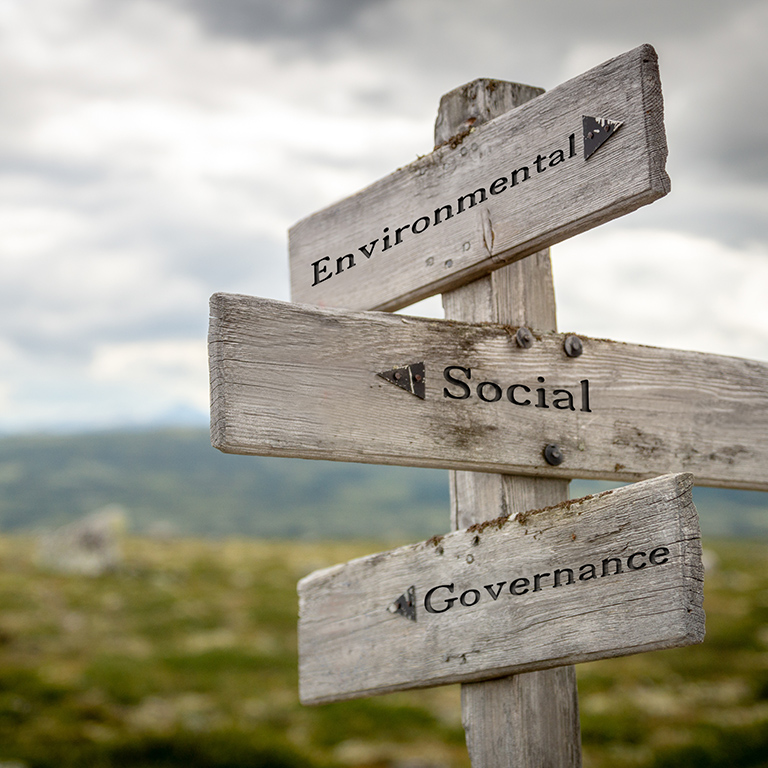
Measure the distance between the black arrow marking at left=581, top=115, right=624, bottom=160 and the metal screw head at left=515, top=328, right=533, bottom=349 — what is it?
0.56 m

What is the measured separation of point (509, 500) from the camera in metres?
2.64

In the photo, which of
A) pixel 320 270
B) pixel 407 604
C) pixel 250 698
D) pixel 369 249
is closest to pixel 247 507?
pixel 250 698

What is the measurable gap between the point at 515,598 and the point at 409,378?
2.44ft

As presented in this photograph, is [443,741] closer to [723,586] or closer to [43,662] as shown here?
[43,662]

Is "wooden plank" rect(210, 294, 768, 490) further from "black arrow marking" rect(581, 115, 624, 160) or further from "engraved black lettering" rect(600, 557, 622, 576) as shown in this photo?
"black arrow marking" rect(581, 115, 624, 160)

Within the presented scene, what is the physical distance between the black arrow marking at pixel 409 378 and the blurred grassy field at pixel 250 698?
7016 mm

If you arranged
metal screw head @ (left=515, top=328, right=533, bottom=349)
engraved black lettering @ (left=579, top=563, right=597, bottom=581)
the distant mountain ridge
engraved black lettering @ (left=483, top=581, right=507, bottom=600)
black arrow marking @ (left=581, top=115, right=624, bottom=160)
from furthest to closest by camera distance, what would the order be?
the distant mountain ridge < metal screw head @ (left=515, top=328, right=533, bottom=349) < engraved black lettering @ (left=483, top=581, right=507, bottom=600) < black arrow marking @ (left=581, top=115, right=624, bottom=160) < engraved black lettering @ (left=579, top=563, right=597, bottom=581)

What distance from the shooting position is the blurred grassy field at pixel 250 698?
8.43 metres

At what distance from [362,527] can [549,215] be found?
508 feet

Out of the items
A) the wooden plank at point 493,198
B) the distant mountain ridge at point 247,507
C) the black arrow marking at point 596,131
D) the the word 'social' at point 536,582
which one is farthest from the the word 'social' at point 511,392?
the distant mountain ridge at point 247,507

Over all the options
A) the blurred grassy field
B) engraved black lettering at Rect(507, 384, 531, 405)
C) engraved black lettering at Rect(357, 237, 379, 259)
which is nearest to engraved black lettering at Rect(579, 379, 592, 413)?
engraved black lettering at Rect(507, 384, 531, 405)

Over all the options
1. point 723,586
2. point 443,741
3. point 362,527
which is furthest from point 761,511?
point 443,741

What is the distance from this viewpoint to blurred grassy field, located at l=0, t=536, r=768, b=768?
843 cm

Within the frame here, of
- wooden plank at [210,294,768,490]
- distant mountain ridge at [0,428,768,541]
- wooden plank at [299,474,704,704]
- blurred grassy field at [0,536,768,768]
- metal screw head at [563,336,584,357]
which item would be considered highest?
distant mountain ridge at [0,428,768,541]
